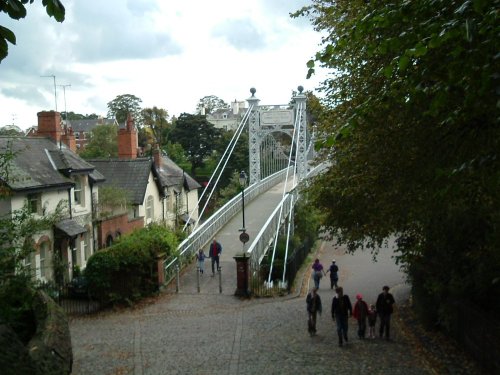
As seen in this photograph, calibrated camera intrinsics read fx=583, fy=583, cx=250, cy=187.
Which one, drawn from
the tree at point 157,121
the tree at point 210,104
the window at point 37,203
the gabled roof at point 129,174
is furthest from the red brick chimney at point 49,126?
the tree at point 210,104

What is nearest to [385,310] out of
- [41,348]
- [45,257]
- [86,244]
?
[41,348]

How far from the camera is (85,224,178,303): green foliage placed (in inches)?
761

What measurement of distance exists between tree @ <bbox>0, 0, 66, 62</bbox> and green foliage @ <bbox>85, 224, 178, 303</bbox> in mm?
14984

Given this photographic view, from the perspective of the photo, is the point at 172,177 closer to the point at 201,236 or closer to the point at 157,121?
the point at 201,236

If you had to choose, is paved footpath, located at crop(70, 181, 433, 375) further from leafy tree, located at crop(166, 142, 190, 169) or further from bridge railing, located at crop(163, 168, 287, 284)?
leafy tree, located at crop(166, 142, 190, 169)

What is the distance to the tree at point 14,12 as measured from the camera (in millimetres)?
4829

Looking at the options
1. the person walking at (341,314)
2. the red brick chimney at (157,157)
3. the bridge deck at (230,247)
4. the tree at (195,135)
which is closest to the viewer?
the person walking at (341,314)

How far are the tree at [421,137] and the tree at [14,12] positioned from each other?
302cm

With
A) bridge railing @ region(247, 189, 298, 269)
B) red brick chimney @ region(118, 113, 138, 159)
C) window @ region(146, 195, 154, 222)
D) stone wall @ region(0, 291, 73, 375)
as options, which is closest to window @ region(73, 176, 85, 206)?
window @ region(146, 195, 154, 222)

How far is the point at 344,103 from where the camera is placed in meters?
14.9

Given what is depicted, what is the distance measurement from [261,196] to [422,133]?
32.6 m

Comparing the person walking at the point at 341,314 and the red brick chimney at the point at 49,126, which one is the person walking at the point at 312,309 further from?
the red brick chimney at the point at 49,126

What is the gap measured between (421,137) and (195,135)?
2309 inches

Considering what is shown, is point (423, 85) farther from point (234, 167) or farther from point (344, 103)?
point (234, 167)
